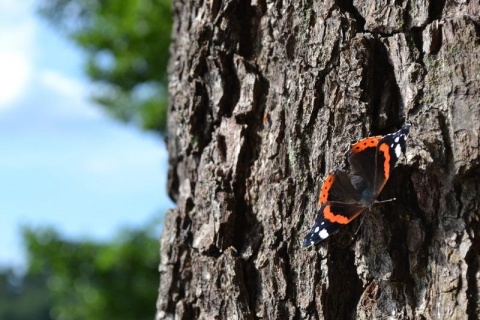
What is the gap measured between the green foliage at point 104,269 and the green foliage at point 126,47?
3.37ft

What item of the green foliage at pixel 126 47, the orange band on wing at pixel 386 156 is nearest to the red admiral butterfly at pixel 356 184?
the orange band on wing at pixel 386 156

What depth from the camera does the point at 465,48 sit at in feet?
4.57

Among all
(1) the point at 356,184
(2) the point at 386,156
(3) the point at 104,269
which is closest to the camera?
(2) the point at 386,156

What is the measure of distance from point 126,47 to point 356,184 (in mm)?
4647

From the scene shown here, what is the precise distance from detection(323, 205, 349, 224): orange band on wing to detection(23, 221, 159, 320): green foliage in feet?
15.0

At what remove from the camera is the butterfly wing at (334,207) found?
141 cm

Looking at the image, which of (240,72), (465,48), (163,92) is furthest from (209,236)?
(163,92)

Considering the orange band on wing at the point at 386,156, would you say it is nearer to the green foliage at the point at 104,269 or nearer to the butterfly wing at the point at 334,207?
the butterfly wing at the point at 334,207

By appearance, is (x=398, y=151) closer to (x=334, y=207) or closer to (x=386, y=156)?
(x=386, y=156)

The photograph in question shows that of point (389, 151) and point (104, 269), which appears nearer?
point (389, 151)

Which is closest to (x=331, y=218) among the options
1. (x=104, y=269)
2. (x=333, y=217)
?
(x=333, y=217)

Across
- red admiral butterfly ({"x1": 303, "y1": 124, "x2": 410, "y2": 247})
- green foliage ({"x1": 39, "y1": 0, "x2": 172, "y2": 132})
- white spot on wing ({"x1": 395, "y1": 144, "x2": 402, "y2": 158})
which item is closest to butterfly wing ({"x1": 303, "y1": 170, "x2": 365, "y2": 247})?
red admiral butterfly ({"x1": 303, "y1": 124, "x2": 410, "y2": 247})

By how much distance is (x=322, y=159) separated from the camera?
1.49m

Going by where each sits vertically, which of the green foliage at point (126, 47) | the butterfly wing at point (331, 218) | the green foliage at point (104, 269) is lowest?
the butterfly wing at point (331, 218)
